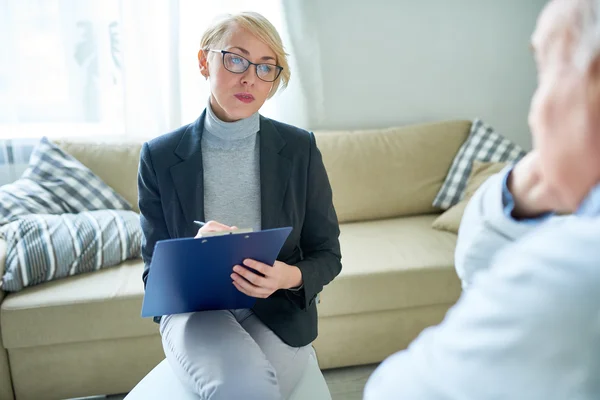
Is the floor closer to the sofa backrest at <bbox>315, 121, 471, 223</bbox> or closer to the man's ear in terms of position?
the sofa backrest at <bbox>315, 121, 471, 223</bbox>

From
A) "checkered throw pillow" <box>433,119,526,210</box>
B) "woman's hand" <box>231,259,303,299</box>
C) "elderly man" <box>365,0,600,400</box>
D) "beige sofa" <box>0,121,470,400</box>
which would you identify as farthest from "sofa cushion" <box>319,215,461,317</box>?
"elderly man" <box>365,0,600,400</box>

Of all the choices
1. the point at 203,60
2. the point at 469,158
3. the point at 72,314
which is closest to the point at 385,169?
the point at 469,158

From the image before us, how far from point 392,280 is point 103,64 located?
177 centimetres

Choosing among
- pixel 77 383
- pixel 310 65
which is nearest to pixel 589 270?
pixel 77 383

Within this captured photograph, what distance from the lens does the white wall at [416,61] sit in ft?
9.77

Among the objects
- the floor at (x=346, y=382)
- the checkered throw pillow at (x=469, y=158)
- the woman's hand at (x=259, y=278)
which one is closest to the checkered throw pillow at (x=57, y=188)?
the floor at (x=346, y=382)

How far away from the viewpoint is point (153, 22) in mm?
2717

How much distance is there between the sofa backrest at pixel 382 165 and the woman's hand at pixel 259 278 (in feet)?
4.51

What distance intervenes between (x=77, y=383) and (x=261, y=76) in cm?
135

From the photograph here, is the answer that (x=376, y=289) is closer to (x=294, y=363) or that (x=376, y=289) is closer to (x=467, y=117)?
(x=294, y=363)

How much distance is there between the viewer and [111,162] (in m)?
2.51

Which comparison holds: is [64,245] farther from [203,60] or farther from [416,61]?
[416,61]

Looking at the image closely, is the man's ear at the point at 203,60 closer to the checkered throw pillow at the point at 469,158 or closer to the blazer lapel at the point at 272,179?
the blazer lapel at the point at 272,179

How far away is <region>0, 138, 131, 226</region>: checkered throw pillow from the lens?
223cm
